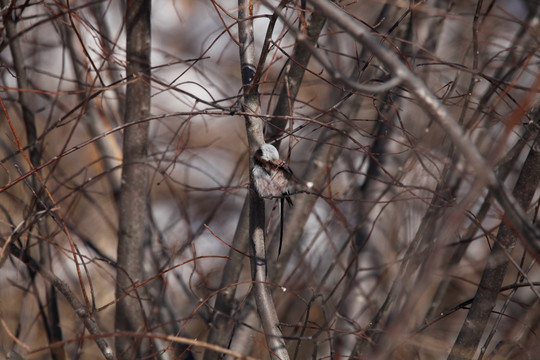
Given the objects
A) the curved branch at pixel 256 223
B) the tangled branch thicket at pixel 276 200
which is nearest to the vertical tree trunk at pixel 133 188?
the tangled branch thicket at pixel 276 200

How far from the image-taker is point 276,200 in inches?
51.3

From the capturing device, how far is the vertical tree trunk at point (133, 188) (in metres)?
1.63

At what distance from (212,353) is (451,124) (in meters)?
1.18

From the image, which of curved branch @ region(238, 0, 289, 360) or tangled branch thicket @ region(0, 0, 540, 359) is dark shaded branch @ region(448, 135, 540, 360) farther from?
curved branch @ region(238, 0, 289, 360)

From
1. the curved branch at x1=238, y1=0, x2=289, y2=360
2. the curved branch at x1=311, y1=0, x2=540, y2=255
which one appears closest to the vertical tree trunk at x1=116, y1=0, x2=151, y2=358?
the curved branch at x1=238, y1=0, x2=289, y2=360

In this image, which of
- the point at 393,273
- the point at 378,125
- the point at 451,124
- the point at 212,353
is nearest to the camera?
the point at 451,124

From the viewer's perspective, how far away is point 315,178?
1814 millimetres

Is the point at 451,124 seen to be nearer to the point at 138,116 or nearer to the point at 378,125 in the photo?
the point at 138,116

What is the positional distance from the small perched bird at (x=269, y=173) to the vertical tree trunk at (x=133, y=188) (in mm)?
592

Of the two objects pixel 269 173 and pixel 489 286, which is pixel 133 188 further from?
pixel 489 286

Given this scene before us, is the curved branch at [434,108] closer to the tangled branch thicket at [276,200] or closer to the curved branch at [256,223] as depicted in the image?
the tangled branch thicket at [276,200]

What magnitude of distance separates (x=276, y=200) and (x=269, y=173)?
12 centimetres

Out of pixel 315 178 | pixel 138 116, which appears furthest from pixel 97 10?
pixel 315 178

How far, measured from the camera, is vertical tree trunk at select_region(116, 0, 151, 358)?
163cm
